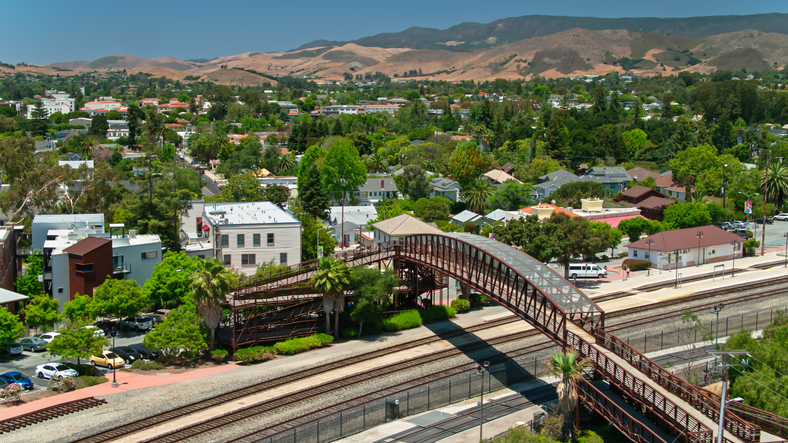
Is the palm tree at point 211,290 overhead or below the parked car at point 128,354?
overhead

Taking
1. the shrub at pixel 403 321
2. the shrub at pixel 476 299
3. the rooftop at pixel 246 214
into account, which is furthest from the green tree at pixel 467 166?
the shrub at pixel 403 321

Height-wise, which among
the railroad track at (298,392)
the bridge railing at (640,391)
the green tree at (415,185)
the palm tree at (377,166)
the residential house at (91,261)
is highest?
the palm tree at (377,166)

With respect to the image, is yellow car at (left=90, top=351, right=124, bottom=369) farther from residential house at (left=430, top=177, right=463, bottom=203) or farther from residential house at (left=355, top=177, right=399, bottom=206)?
residential house at (left=430, top=177, right=463, bottom=203)

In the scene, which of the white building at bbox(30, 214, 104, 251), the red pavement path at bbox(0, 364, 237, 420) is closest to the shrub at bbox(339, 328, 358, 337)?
the red pavement path at bbox(0, 364, 237, 420)

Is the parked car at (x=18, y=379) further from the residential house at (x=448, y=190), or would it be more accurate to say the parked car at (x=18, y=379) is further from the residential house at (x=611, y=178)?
the residential house at (x=611, y=178)

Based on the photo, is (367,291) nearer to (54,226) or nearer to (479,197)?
(54,226)

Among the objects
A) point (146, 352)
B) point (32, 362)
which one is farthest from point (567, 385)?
point (32, 362)
